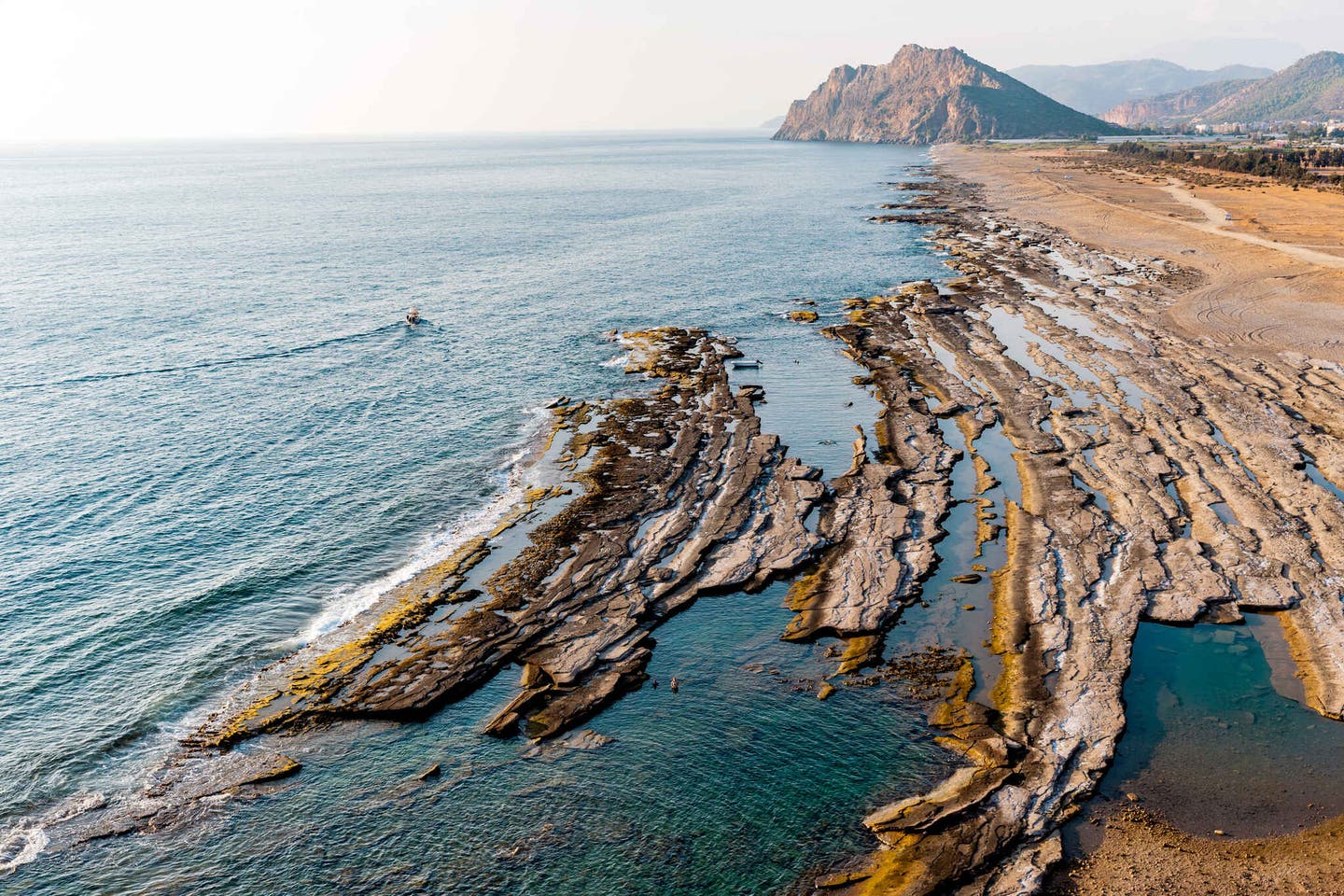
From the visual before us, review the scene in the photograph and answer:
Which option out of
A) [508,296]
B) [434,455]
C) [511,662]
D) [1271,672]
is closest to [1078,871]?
[1271,672]

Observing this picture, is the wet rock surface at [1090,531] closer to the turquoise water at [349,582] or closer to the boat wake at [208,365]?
the turquoise water at [349,582]

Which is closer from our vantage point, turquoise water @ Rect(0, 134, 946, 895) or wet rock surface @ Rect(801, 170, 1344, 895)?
turquoise water @ Rect(0, 134, 946, 895)

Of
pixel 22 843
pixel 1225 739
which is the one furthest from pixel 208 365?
pixel 1225 739

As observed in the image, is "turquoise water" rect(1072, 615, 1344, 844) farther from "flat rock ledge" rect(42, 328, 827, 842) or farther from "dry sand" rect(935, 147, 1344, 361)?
"dry sand" rect(935, 147, 1344, 361)

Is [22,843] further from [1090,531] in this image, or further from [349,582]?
[1090,531]

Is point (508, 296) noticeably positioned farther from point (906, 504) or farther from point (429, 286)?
point (906, 504)

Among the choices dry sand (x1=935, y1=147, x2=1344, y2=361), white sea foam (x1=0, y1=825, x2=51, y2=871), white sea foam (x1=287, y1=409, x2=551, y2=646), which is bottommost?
white sea foam (x1=0, y1=825, x2=51, y2=871)

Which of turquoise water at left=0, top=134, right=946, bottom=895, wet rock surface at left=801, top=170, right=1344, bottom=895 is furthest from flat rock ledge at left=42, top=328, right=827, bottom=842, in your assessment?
wet rock surface at left=801, top=170, right=1344, bottom=895
